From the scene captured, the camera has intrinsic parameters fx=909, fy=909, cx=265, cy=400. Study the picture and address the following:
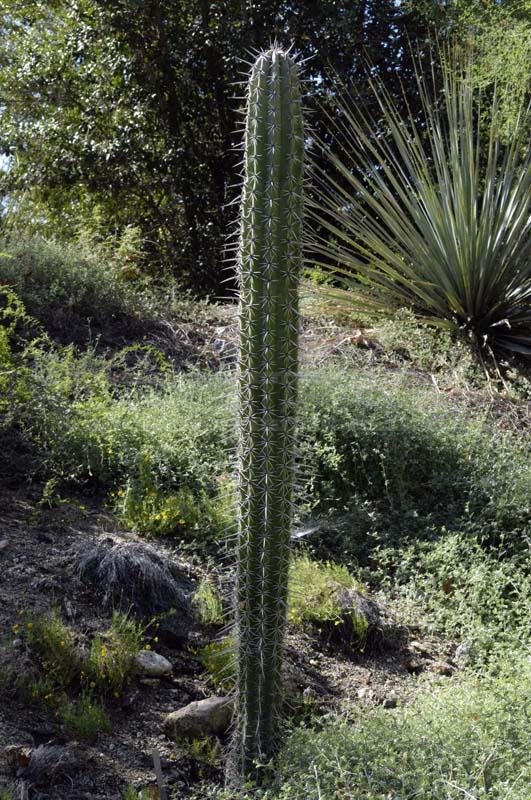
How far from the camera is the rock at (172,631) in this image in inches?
132

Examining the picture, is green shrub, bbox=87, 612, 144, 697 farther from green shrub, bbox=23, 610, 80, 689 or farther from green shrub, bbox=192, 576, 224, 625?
green shrub, bbox=192, 576, 224, 625

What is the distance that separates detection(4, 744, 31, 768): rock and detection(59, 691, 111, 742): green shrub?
0.55ft

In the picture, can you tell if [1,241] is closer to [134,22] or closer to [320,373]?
[320,373]

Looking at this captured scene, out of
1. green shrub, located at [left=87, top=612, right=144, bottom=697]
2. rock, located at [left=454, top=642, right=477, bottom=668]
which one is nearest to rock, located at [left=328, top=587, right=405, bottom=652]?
rock, located at [left=454, top=642, right=477, bottom=668]

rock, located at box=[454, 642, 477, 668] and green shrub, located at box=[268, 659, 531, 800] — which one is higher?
green shrub, located at box=[268, 659, 531, 800]

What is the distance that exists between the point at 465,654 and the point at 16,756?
1798mm

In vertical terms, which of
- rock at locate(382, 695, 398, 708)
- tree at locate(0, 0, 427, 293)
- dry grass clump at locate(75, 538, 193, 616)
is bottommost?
rock at locate(382, 695, 398, 708)

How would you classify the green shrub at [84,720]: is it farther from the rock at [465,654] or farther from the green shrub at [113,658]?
the rock at [465,654]

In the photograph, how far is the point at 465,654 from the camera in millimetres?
Answer: 3561

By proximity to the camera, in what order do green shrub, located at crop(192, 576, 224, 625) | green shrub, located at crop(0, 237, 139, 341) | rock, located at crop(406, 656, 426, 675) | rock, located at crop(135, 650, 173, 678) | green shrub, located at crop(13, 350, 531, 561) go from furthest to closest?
1. green shrub, located at crop(0, 237, 139, 341)
2. green shrub, located at crop(13, 350, 531, 561)
3. rock, located at crop(406, 656, 426, 675)
4. green shrub, located at crop(192, 576, 224, 625)
5. rock, located at crop(135, 650, 173, 678)

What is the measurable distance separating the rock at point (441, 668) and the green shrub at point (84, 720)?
136 cm

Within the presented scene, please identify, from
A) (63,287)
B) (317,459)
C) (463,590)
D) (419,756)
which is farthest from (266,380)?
(63,287)

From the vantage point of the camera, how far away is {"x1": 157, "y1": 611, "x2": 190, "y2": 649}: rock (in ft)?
11.0

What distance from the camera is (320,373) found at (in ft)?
17.6
